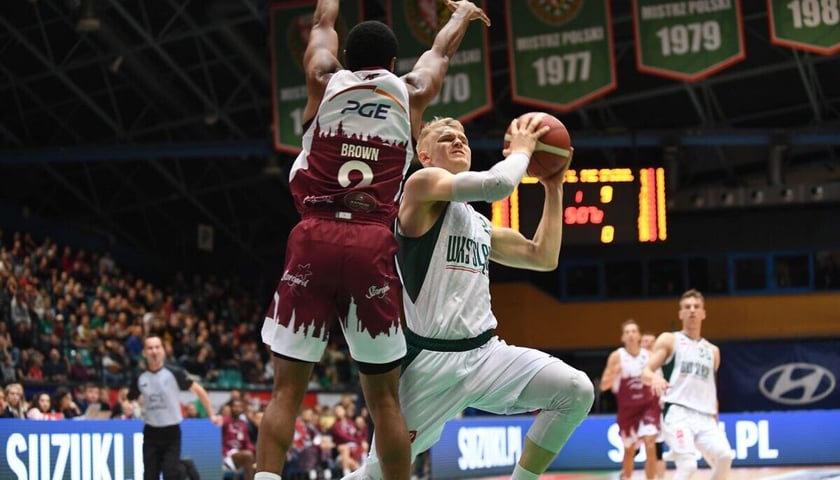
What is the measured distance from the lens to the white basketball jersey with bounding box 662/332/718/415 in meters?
11.2

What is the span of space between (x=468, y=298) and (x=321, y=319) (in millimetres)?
922

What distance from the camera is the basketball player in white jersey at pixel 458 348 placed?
5.78m

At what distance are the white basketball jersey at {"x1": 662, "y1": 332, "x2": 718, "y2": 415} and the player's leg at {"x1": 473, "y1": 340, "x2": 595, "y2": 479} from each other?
554 cm

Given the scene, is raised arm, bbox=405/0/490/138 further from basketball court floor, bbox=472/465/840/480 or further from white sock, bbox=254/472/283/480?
basketball court floor, bbox=472/465/840/480

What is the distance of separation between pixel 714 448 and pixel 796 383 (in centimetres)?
1913

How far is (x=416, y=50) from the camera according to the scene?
1919 cm

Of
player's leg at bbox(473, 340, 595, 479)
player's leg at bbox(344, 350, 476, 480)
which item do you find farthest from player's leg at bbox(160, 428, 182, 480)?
player's leg at bbox(473, 340, 595, 479)

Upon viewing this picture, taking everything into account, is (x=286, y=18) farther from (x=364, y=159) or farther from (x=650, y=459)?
(x=364, y=159)

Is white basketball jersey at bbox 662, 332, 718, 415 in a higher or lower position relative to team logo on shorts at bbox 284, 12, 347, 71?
lower

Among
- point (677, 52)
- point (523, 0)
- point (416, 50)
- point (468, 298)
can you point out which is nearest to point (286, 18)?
point (416, 50)

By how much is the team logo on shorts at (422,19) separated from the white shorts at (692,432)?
9.31 metres

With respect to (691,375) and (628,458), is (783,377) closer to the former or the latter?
(628,458)

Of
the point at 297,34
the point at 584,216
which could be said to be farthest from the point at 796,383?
the point at 297,34

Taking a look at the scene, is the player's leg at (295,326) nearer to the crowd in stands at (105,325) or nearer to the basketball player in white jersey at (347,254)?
Answer: the basketball player in white jersey at (347,254)
